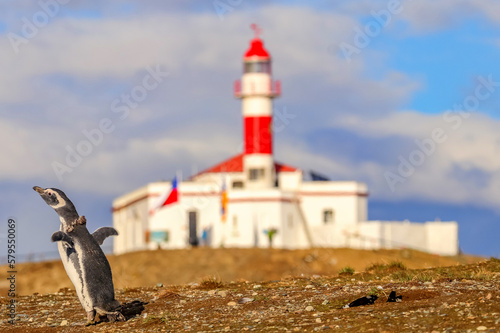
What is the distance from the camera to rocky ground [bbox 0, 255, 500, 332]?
18891mm

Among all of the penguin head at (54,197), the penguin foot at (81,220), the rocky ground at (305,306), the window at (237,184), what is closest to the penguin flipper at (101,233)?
the penguin foot at (81,220)

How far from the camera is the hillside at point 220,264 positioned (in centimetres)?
6103

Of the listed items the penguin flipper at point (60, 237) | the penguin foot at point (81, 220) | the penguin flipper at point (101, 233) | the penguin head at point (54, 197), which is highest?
the penguin head at point (54, 197)

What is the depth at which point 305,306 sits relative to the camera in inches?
836

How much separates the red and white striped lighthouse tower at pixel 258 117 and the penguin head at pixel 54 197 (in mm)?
49970

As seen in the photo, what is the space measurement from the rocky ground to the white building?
43.4 metres

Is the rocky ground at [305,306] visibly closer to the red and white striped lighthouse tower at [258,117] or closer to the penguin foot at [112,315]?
the penguin foot at [112,315]

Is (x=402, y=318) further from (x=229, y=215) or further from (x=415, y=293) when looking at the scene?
(x=229, y=215)

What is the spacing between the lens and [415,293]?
A: 2109cm

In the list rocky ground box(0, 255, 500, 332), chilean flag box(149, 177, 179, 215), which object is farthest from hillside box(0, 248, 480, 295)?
rocky ground box(0, 255, 500, 332)

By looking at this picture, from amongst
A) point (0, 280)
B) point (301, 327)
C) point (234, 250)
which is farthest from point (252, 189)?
point (301, 327)

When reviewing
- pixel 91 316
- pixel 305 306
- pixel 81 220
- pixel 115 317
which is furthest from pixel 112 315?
pixel 305 306

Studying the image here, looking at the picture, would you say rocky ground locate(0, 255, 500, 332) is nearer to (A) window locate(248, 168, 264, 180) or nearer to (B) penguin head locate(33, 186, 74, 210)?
(B) penguin head locate(33, 186, 74, 210)

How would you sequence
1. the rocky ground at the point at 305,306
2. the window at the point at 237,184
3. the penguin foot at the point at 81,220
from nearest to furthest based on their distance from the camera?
the rocky ground at the point at 305,306
the penguin foot at the point at 81,220
the window at the point at 237,184
